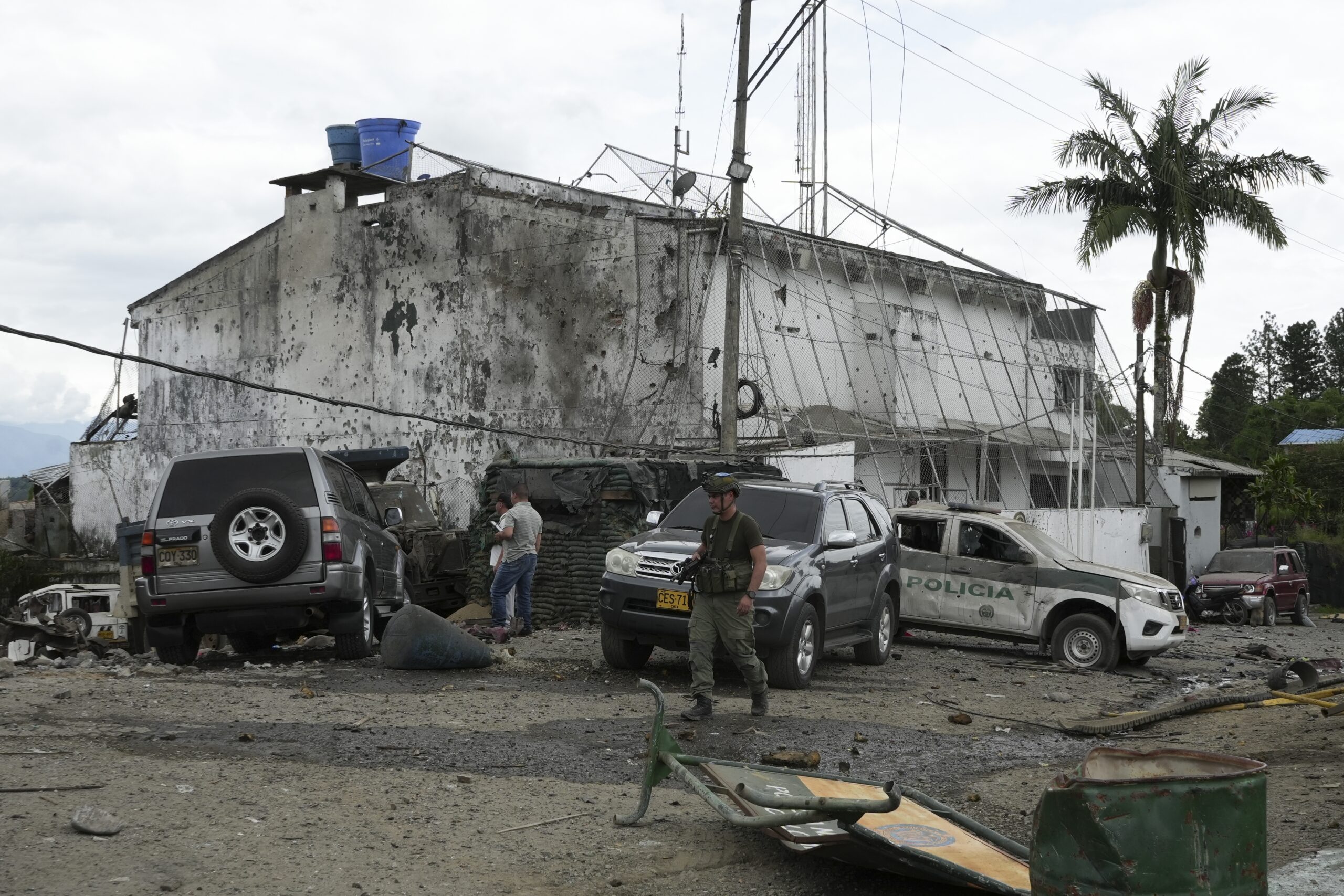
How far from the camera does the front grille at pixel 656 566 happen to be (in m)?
10.6

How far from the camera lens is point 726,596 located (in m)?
9.02

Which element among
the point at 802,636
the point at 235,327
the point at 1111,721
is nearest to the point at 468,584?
the point at 802,636

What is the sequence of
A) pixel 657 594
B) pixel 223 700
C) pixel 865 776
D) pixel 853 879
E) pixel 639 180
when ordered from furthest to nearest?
pixel 639 180, pixel 657 594, pixel 223 700, pixel 865 776, pixel 853 879

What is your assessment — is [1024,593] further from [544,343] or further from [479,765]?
[544,343]

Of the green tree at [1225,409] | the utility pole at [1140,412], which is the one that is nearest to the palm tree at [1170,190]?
the utility pole at [1140,412]

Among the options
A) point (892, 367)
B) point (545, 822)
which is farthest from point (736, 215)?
point (545, 822)

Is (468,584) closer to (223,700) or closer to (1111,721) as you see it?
(223,700)

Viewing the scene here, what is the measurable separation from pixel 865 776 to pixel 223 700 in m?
4.73

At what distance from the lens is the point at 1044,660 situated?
587 inches

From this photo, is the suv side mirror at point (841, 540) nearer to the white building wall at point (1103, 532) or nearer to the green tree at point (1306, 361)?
the white building wall at point (1103, 532)

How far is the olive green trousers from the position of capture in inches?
352

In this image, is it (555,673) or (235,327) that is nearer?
(555,673)

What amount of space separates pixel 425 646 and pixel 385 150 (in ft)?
52.8

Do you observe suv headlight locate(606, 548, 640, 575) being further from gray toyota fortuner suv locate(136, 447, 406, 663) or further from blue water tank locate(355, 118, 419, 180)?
blue water tank locate(355, 118, 419, 180)
